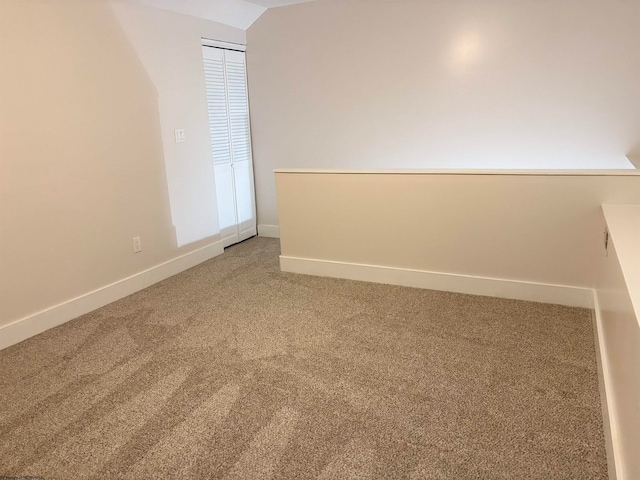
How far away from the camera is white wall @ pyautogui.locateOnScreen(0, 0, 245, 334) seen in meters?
2.66

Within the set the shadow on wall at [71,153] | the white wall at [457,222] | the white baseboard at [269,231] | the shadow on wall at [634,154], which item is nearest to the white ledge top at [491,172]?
the white wall at [457,222]

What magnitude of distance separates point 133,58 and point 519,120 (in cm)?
315

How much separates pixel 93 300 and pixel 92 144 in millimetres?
1123

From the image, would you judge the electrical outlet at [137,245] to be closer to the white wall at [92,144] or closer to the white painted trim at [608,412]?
the white wall at [92,144]

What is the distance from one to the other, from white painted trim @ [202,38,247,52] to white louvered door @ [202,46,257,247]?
1.4 inches

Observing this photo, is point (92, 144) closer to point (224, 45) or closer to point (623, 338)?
point (224, 45)

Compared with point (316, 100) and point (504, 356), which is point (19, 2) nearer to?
point (316, 100)

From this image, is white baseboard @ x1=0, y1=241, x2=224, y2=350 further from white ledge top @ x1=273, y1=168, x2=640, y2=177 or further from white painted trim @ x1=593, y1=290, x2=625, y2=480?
white painted trim @ x1=593, y1=290, x2=625, y2=480

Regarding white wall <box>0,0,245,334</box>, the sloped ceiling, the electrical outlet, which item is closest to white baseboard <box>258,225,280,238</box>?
white wall <box>0,0,245,334</box>

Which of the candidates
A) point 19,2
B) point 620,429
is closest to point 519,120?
point 620,429

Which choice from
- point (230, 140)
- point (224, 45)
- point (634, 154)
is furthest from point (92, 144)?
point (634, 154)

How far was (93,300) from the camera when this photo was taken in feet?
10.5

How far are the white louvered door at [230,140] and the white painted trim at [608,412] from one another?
11.2 ft

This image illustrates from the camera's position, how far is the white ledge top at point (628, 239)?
156 cm
